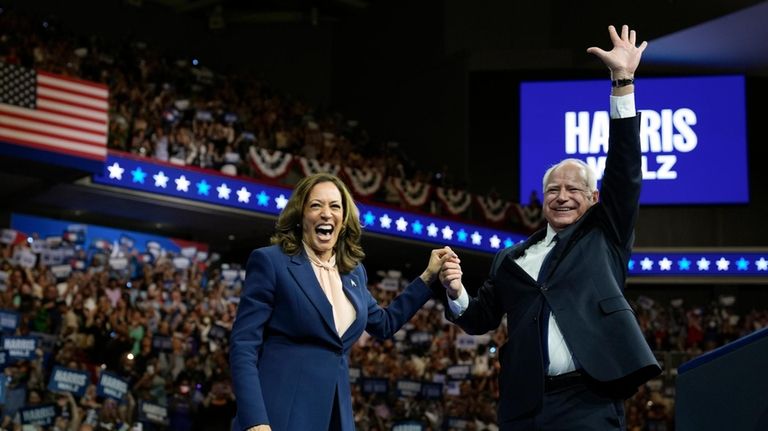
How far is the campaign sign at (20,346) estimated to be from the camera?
9.73 meters

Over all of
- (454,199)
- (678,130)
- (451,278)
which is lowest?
(451,278)

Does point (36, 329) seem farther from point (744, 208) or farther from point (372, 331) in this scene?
point (744, 208)

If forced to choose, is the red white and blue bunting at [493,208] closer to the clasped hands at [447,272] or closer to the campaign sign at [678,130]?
the campaign sign at [678,130]

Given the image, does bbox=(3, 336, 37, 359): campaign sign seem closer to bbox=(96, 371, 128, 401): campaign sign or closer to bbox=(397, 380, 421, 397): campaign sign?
bbox=(96, 371, 128, 401): campaign sign

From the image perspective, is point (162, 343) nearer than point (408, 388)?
Yes

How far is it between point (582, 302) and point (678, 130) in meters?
19.0

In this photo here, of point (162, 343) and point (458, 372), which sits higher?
point (162, 343)

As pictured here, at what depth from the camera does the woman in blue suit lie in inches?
132

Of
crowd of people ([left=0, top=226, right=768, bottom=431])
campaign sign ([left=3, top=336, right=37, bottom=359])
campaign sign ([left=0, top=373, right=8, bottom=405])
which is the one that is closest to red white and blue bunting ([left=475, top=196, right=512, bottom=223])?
crowd of people ([left=0, top=226, right=768, bottom=431])

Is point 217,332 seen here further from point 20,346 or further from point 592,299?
point 592,299

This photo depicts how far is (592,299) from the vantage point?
3342 millimetres

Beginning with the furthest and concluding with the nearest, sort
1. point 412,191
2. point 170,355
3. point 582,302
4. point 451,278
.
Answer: point 412,191
point 170,355
point 451,278
point 582,302

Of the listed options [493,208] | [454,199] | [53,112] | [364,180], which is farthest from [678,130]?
[53,112]

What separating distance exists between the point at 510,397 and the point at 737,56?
20502mm
